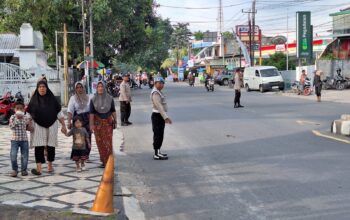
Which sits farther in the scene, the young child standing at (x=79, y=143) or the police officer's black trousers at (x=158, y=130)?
the police officer's black trousers at (x=158, y=130)

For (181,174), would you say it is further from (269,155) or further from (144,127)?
(144,127)

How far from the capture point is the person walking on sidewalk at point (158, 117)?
9930 millimetres

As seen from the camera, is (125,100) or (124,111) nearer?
(125,100)

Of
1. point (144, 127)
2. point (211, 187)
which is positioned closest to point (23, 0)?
point (144, 127)

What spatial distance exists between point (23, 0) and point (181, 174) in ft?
92.5

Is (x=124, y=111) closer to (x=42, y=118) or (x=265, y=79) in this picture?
→ (x=42, y=118)

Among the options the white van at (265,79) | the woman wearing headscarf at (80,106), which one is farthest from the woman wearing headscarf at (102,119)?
the white van at (265,79)

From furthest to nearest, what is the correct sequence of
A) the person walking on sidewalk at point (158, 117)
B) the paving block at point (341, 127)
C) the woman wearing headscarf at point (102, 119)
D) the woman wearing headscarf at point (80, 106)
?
the paving block at point (341, 127) → the person walking on sidewalk at point (158, 117) → the woman wearing headscarf at point (80, 106) → the woman wearing headscarf at point (102, 119)

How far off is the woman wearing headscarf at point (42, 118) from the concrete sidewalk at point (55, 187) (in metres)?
0.44

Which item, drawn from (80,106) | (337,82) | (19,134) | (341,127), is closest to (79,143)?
(80,106)

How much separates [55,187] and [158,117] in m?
3.17

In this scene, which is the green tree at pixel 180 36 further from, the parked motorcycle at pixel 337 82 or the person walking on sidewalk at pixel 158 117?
the person walking on sidewalk at pixel 158 117

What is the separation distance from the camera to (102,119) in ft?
30.2

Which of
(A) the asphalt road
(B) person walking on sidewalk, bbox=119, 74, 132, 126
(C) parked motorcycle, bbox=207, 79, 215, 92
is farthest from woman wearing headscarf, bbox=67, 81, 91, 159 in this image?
(C) parked motorcycle, bbox=207, 79, 215, 92
